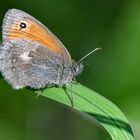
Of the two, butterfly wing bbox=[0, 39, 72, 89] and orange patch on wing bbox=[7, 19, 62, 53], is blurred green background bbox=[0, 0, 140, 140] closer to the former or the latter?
butterfly wing bbox=[0, 39, 72, 89]

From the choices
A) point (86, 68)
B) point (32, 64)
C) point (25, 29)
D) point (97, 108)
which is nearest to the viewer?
point (97, 108)

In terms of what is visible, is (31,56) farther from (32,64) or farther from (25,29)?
(25,29)

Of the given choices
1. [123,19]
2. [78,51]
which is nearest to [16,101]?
[78,51]

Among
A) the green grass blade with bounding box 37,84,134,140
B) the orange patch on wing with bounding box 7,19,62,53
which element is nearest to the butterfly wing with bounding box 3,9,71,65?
the orange patch on wing with bounding box 7,19,62,53

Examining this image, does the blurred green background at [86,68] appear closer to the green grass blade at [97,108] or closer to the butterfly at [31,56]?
the butterfly at [31,56]

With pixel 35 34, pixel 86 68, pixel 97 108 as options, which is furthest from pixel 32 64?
pixel 97 108

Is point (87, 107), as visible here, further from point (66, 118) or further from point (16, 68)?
point (66, 118)
